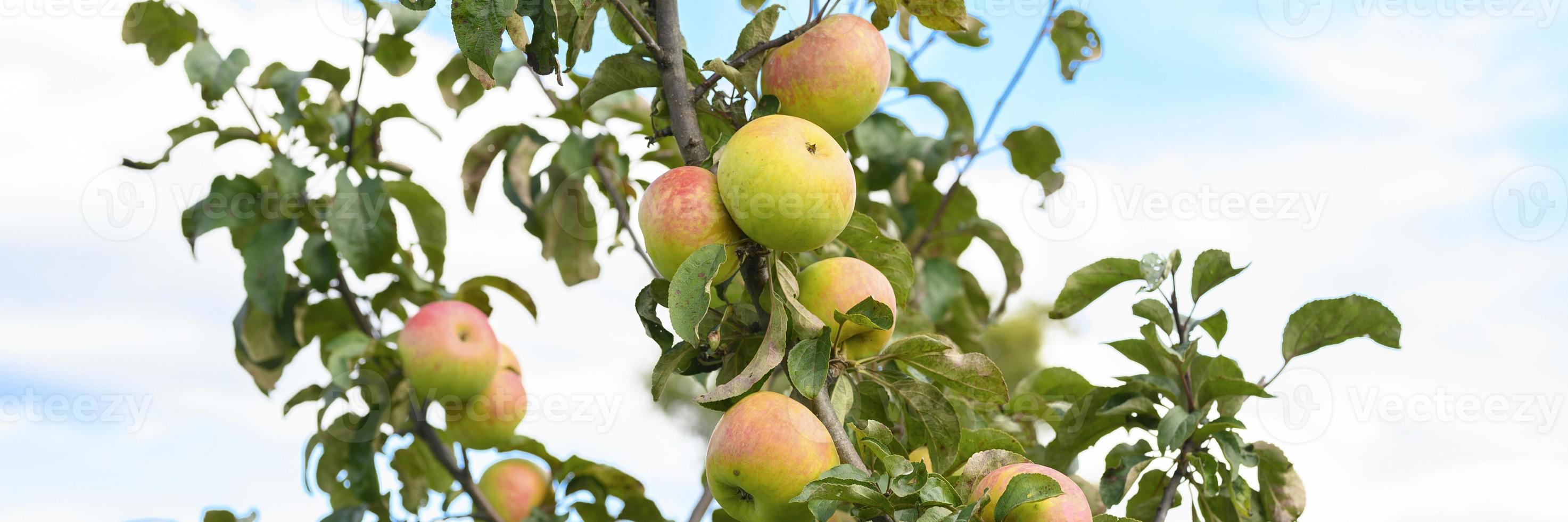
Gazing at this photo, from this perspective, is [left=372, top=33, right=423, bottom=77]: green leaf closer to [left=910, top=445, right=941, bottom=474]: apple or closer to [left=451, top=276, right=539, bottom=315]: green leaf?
[left=451, top=276, right=539, bottom=315]: green leaf

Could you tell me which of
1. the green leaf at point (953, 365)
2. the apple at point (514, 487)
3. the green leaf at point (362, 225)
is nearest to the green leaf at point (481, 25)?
the green leaf at point (953, 365)

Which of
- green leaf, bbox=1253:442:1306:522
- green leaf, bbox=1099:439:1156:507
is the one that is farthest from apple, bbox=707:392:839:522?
green leaf, bbox=1253:442:1306:522

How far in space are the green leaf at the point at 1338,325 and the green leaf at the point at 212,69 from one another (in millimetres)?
1953

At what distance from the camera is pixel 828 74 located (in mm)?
1175

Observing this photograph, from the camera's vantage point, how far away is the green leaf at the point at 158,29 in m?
2.25

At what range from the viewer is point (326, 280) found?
2.14 m

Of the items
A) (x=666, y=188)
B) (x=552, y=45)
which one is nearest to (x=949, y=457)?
(x=666, y=188)

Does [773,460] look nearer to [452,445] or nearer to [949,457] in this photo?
[949,457]

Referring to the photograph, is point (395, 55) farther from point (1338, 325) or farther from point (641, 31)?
point (1338, 325)

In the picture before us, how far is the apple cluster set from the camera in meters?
2.06

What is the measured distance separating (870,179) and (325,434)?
1.20 metres

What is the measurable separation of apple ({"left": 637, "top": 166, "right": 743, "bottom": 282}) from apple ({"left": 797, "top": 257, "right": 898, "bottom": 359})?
10 cm

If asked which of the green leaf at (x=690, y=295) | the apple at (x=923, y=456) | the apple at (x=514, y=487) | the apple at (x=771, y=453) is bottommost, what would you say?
the apple at (x=514, y=487)

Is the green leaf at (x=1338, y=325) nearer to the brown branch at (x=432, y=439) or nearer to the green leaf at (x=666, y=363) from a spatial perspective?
the green leaf at (x=666, y=363)
